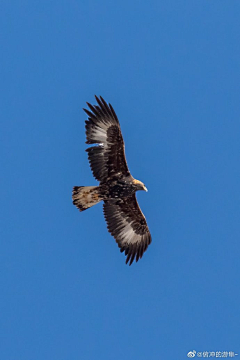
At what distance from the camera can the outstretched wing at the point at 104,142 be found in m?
25.3

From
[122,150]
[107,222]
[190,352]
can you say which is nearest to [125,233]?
[107,222]

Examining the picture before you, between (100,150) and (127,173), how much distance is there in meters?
1.06

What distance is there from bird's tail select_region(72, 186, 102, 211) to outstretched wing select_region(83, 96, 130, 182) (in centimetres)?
40

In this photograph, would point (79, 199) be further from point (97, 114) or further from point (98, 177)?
point (97, 114)

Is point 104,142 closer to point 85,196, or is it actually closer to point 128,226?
point 85,196

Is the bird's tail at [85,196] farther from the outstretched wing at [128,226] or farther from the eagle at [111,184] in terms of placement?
the outstretched wing at [128,226]

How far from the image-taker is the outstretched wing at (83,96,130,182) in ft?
82.9

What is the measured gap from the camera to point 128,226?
88.3 feet

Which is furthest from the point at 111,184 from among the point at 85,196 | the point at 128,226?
the point at 128,226

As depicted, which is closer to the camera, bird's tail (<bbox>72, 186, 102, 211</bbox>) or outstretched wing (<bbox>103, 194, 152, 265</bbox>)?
bird's tail (<bbox>72, 186, 102, 211</bbox>)

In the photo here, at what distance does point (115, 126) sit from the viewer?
25297 millimetres

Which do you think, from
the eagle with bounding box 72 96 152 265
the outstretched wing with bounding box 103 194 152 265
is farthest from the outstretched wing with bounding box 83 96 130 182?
the outstretched wing with bounding box 103 194 152 265

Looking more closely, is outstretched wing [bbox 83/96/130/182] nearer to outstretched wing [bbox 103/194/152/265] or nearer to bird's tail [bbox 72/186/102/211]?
bird's tail [bbox 72/186/102/211]

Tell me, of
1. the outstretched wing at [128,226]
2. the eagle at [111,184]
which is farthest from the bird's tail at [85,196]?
the outstretched wing at [128,226]
